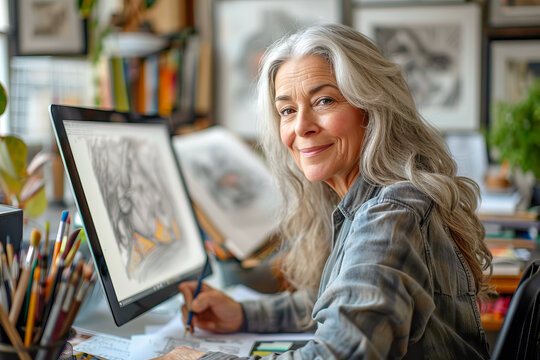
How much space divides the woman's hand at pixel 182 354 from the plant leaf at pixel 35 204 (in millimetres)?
505

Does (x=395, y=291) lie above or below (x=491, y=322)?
above

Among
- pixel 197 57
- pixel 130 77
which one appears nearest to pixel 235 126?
pixel 197 57

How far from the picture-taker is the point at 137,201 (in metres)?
1.17

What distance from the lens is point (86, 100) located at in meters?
2.69

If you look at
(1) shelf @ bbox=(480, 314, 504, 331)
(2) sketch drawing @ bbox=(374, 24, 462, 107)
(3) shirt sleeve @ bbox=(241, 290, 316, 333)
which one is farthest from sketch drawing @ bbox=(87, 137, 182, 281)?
(2) sketch drawing @ bbox=(374, 24, 462, 107)

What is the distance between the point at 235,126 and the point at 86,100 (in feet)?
2.53

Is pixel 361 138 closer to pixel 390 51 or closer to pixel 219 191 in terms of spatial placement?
pixel 219 191

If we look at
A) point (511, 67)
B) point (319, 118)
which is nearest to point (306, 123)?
point (319, 118)

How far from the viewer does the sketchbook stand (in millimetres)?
1696

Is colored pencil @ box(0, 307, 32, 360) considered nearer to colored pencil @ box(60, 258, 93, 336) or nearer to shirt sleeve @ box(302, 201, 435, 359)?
colored pencil @ box(60, 258, 93, 336)

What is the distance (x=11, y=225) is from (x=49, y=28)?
172 centimetres

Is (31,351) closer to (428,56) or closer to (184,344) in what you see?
(184,344)

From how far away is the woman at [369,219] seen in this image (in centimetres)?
79

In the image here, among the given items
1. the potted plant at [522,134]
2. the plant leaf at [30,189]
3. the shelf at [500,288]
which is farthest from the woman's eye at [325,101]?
the potted plant at [522,134]
